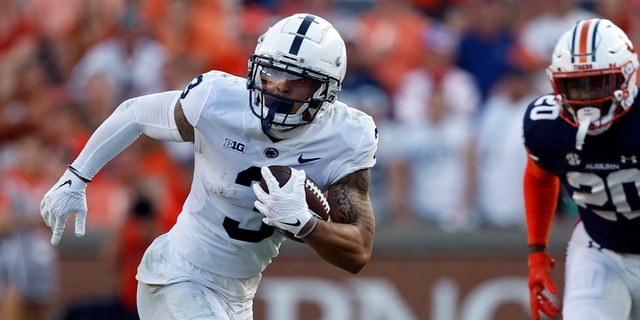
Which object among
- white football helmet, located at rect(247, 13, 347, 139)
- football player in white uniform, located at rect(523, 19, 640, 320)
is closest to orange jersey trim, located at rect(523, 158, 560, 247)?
football player in white uniform, located at rect(523, 19, 640, 320)

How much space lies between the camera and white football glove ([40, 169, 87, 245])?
16.6 ft

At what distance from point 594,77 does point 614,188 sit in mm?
531

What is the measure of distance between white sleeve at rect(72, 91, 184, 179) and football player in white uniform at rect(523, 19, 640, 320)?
1763 mm

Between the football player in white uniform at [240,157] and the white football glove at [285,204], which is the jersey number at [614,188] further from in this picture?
the white football glove at [285,204]

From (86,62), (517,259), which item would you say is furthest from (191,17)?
(517,259)

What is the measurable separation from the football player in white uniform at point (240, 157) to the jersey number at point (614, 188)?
112 centimetres

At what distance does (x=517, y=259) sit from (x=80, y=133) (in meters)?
3.54

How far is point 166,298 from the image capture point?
494 cm

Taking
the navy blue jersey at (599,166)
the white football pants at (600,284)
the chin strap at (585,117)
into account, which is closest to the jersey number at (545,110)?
the navy blue jersey at (599,166)

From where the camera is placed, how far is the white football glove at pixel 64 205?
16.6ft

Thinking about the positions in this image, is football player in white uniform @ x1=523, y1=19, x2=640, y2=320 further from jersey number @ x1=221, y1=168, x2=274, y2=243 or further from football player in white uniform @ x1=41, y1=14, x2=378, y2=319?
jersey number @ x1=221, y1=168, x2=274, y2=243

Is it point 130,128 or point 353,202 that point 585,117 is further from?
point 130,128

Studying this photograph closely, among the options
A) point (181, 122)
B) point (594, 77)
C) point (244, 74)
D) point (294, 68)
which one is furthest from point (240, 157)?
point (244, 74)

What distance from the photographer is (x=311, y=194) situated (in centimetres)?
462
